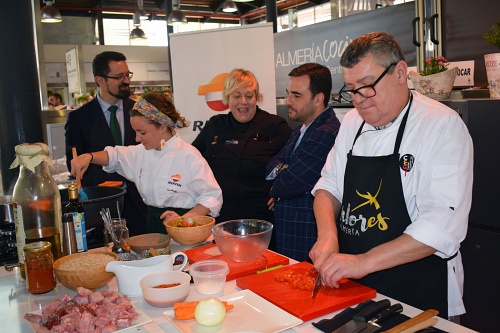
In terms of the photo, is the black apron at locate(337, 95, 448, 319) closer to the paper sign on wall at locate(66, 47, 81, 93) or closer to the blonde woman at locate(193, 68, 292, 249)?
the blonde woman at locate(193, 68, 292, 249)

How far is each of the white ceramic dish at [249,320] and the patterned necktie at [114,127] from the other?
2.35 meters

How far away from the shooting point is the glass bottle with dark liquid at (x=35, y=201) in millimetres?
1859

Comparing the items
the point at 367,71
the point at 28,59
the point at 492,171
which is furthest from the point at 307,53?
the point at 367,71

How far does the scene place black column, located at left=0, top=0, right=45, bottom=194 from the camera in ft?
9.66

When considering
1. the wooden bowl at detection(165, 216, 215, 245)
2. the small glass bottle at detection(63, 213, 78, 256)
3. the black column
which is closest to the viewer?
the small glass bottle at detection(63, 213, 78, 256)

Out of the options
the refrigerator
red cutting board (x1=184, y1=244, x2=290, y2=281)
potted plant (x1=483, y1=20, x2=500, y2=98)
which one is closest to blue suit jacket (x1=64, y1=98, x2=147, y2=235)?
red cutting board (x1=184, y1=244, x2=290, y2=281)

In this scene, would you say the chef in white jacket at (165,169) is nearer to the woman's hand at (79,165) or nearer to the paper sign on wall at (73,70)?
the woman's hand at (79,165)

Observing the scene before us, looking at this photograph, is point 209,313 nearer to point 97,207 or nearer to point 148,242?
point 148,242

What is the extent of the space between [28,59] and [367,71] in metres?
2.23

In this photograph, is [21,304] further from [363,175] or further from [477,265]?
[477,265]

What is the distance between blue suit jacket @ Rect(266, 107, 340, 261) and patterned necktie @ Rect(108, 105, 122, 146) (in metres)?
1.33

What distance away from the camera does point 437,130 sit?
1766mm

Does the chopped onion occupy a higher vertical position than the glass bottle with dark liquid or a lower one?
lower

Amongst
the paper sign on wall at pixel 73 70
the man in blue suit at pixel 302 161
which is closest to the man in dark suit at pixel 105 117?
the man in blue suit at pixel 302 161
